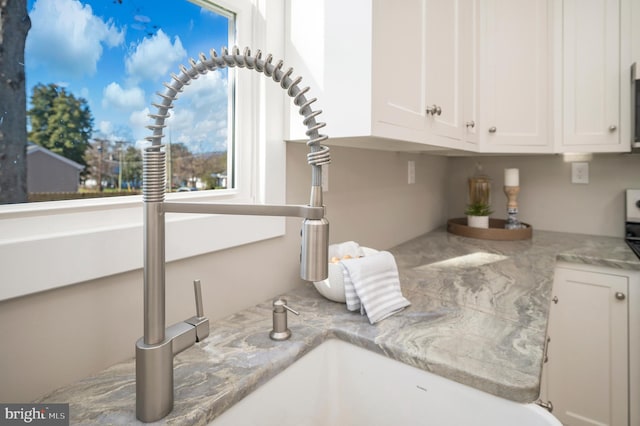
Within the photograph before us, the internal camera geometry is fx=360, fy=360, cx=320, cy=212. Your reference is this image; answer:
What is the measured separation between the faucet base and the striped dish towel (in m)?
0.50

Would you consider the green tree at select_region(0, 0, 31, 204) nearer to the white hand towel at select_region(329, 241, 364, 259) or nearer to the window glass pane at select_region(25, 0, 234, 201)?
the window glass pane at select_region(25, 0, 234, 201)

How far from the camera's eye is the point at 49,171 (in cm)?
67

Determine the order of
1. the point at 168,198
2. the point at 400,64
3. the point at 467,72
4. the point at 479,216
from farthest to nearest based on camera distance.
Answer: the point at 479,216 < the point at 467,72 < the point at 400,64 < the point at 168,198

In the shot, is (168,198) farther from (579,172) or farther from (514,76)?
(579,172)

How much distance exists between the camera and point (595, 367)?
4.96 feet

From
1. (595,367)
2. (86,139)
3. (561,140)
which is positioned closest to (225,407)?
(86,139)

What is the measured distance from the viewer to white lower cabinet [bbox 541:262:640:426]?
57.4 inches

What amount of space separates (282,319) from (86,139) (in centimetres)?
55

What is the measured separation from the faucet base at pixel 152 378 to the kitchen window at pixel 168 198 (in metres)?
0.24

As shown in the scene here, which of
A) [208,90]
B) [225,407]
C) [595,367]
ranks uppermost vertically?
[208,90]

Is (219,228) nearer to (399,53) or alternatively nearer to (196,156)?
(196,156)

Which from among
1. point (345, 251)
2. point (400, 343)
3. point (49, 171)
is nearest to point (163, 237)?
point (49, 171)

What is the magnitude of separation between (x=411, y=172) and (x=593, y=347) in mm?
1116

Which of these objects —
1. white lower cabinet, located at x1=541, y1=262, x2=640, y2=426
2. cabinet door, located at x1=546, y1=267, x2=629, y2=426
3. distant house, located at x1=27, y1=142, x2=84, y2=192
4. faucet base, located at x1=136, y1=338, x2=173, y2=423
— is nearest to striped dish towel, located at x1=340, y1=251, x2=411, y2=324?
faucet base, located at x1=136, y1=338, x2=173, y2=423
